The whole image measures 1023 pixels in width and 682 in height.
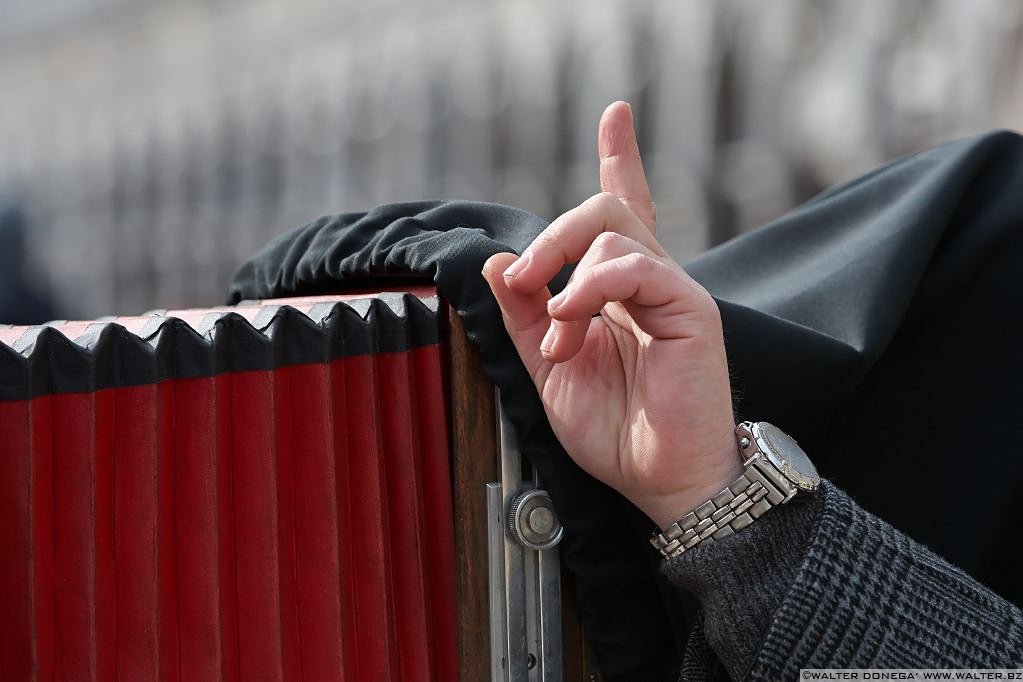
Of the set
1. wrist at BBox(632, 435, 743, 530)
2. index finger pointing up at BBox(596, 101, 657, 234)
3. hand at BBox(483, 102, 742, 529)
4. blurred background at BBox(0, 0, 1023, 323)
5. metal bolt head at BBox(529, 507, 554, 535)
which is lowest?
metal bolt head at BBox(529, 507, 554, 535)

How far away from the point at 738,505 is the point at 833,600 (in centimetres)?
11

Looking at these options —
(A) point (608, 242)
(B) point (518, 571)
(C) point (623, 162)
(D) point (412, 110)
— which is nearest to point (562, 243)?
(A) point (608, 242)

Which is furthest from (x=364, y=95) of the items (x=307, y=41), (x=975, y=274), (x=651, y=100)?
(x=975, y=274)

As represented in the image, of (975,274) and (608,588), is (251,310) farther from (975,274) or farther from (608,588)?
(975,274)

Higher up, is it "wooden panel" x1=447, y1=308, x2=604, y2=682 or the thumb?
the thumb

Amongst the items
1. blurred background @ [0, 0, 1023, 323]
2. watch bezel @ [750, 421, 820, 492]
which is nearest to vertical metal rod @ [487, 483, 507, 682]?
watch bezel @ [750, 421, 820, 492]

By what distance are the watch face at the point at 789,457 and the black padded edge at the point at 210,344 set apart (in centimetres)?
31

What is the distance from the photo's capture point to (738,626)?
855 millimetres

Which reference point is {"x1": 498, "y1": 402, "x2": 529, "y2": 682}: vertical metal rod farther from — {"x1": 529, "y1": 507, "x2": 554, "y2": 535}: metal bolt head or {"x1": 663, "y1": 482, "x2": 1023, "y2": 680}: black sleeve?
{"x1": 663, "y1": 482, "x2": 1023, "y2": 680}: black sleeve

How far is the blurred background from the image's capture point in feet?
12.8

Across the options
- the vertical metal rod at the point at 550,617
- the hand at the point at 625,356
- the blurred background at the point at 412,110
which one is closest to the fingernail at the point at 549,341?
the hand at the point at 625,356

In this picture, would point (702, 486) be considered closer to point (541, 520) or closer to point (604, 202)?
point (541, 520)

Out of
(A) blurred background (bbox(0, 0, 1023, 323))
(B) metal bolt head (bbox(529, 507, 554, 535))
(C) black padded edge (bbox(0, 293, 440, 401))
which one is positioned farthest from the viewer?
→ (A) blurred background (bbox(0, 0, 1023, 323))

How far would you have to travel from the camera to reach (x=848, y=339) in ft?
3.58
